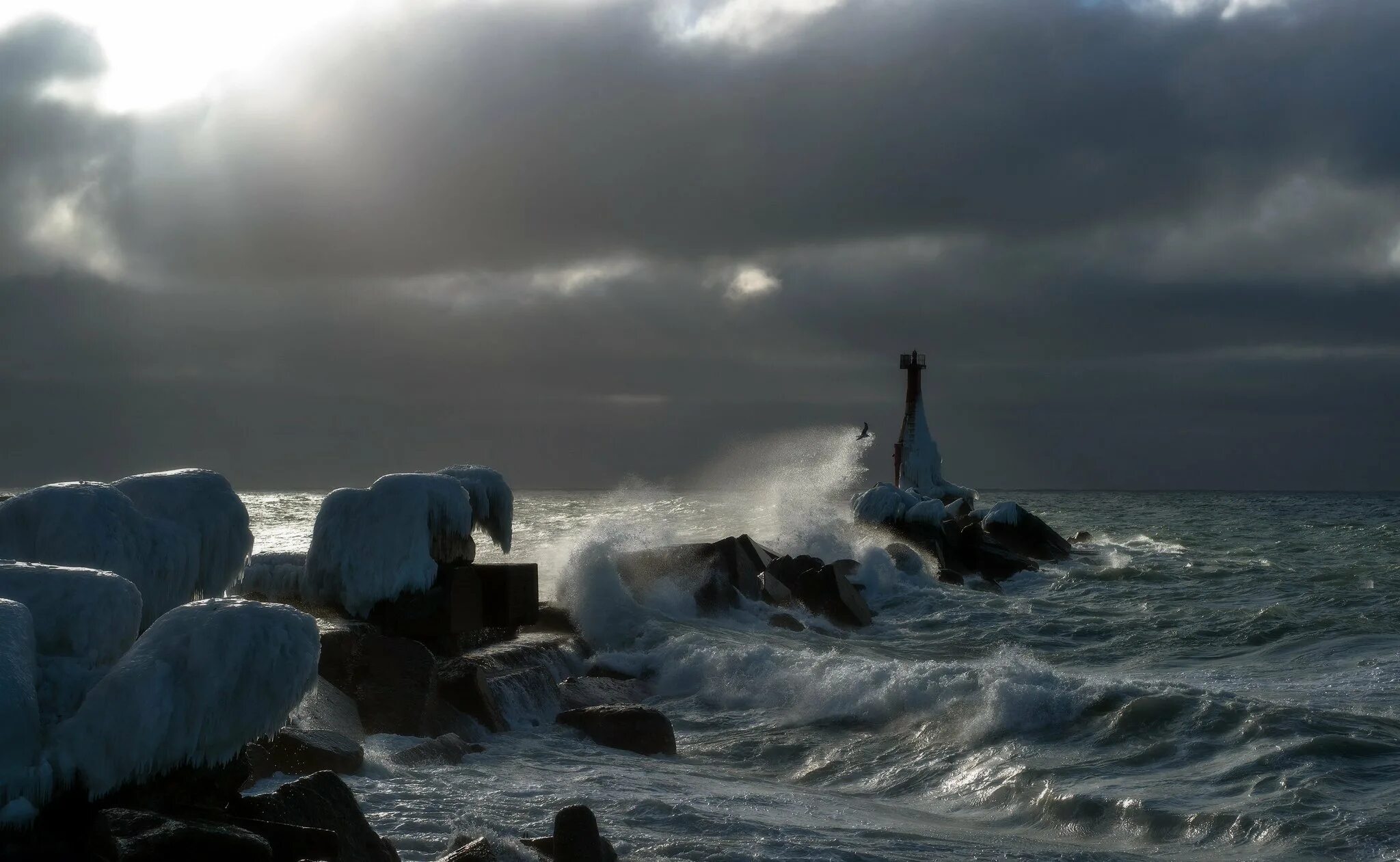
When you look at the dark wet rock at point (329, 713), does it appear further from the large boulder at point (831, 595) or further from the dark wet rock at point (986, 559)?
the dark wet rock at point (986, 559)

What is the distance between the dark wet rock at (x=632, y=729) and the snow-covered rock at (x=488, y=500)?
4516mm

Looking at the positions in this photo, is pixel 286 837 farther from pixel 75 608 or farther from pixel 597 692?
pixel 597 692

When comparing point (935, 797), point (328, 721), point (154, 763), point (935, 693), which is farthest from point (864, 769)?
point (154, 763)

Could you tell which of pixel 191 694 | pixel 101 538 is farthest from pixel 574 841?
pixel 101 538

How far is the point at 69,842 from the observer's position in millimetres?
5457

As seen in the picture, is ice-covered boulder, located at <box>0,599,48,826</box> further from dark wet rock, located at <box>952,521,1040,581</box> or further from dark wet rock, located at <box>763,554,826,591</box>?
dark wet rock, located at <box>952,521,1040,581</box>

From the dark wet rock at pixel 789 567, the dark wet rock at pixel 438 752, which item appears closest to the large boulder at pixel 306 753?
the dark wet rock at pixel 438 752

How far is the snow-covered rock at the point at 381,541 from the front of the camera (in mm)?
13789

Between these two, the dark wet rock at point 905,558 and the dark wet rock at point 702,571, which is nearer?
the dark wet rock at point 702,571

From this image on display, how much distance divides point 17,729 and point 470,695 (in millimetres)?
6425

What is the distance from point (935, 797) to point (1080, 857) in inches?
87.4

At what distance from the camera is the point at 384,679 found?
1109cm

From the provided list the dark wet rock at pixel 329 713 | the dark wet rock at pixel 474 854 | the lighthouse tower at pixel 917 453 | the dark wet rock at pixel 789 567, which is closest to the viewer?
the dark wet rock at pixel 474 854

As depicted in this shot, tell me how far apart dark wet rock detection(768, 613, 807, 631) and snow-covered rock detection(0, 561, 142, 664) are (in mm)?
14922
